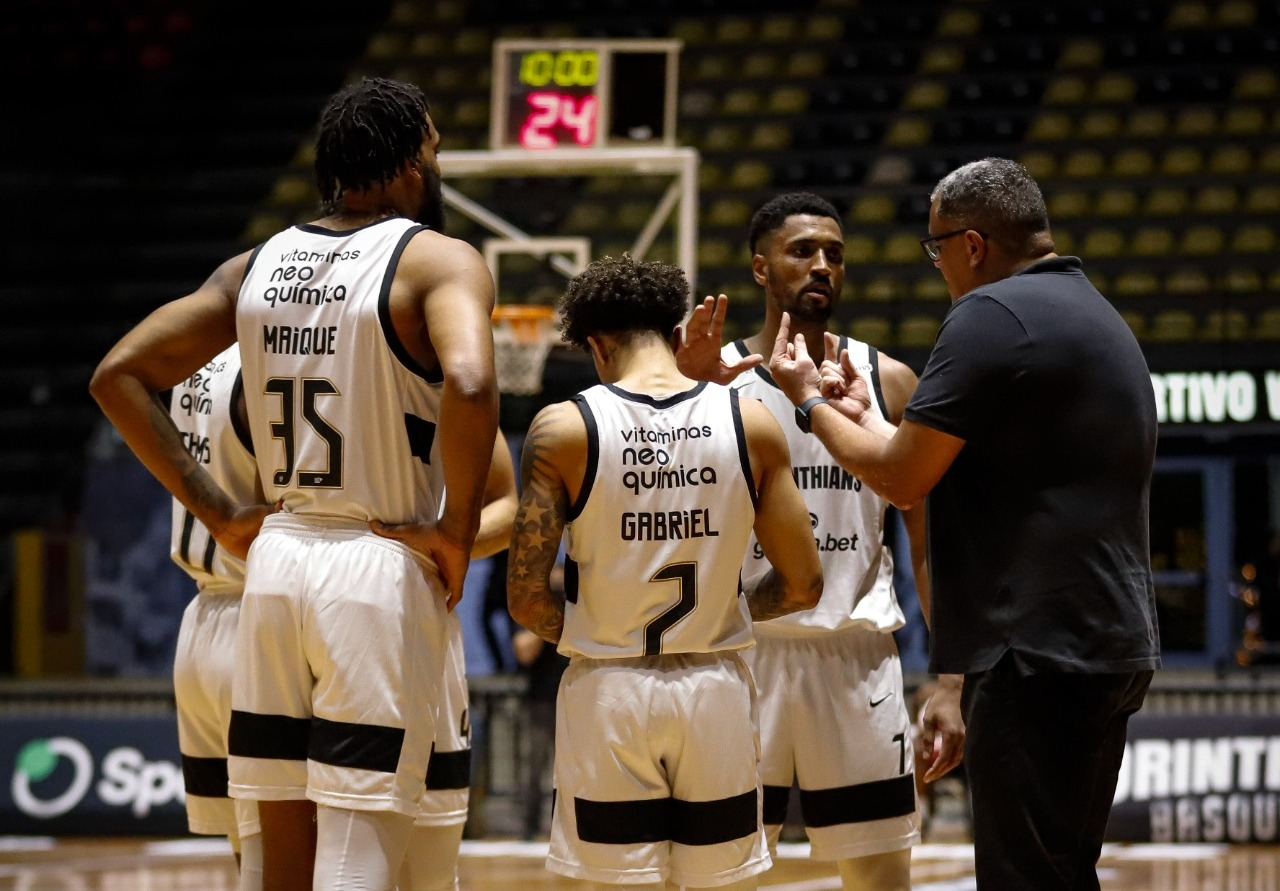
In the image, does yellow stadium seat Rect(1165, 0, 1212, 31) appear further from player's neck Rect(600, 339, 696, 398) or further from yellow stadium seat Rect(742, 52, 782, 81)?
player's neck Rect(600, 339, 696, 398)

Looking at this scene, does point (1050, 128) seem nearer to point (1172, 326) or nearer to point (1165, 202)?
point (1165, 202)

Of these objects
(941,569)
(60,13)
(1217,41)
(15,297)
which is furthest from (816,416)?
(60,13)

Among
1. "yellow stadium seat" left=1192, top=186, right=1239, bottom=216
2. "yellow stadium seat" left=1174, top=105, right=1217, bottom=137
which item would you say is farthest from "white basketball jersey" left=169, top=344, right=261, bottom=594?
"yellow stadium seat" left=1174, top=105, right=1217, bottom=137

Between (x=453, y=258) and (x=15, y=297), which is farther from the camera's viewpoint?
(x=15, y=297)

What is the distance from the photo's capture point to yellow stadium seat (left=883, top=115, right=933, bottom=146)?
13.1m

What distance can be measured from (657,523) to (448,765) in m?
0.73

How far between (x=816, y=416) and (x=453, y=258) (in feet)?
2.90

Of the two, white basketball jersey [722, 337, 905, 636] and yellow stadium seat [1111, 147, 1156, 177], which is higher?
yellow stadium seat [1111, 147, 1156, 177]

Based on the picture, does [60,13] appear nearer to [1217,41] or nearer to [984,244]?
[1217,41]

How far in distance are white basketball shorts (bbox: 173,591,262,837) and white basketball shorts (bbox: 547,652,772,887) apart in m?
1.18

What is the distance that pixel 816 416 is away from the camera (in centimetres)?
342

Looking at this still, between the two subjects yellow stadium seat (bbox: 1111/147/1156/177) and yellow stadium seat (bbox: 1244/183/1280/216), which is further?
yellow stadium seat (bbox: 1111/147/1156/177)

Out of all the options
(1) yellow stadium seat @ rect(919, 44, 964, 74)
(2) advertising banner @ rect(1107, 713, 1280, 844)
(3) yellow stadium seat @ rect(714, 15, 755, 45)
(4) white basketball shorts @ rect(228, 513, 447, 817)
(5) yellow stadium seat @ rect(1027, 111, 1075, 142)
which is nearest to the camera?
(4) white basketball shorts @ rect(228, 513, 447, 817)

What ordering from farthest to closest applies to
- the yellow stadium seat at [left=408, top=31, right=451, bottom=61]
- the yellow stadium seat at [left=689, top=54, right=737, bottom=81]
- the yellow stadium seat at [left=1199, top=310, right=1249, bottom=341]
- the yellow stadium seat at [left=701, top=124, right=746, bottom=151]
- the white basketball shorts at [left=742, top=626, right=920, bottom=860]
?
the yellow stadium seat at [left=408, top=31, right=451, bottom=61], the yellow stadium seat at [left=689, top=54, right=737, bottom=81], the yellow stadium seat at [left=701, top=124, right=746, bottom=151], the yellow stadium seat at [left=1199, top=310, right=1249, bottom=341], the white basketball shorts at [left=742, top=626, right=920, bottom=860]
